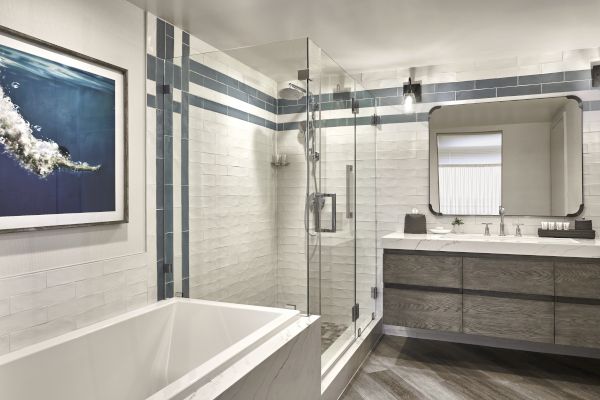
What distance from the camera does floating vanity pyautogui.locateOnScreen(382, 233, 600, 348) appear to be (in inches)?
116

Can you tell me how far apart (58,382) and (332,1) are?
237cm

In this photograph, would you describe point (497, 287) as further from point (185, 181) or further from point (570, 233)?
point (185, 181)

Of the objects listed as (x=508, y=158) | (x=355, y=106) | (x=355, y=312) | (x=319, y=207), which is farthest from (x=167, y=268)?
(x=508, y=158)

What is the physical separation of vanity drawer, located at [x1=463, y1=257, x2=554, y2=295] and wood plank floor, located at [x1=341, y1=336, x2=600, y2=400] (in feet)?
1.93

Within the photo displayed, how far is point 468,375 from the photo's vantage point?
3.07 meters

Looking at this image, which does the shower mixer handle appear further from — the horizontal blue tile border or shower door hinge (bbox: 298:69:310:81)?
shower door hinge (bbox: 298:69:310:81)

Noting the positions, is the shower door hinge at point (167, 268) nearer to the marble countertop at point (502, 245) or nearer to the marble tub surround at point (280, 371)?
the marble tub surround at point (280, 371)

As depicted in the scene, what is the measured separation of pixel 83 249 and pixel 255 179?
956mm

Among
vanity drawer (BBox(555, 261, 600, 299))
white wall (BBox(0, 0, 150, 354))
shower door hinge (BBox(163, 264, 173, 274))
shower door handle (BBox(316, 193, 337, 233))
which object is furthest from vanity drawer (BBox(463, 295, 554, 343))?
white wall (BBox(0, 0, 150, 354))

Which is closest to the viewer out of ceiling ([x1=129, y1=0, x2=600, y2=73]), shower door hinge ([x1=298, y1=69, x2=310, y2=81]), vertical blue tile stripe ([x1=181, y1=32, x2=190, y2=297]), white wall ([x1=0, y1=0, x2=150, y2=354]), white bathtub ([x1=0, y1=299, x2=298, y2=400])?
white bathtub ([x1=0, y1=299, x2=298, y2=400])

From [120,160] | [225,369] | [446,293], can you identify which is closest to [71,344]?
[225,369]

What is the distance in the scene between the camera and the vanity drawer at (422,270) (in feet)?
10.7

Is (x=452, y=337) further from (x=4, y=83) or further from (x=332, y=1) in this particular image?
(x=4, y=83)

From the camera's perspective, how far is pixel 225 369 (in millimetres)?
1756
